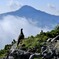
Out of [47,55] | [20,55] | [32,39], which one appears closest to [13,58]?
[20,55]

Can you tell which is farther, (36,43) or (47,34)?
(47,34)

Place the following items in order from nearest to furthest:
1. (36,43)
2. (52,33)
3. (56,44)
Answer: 1. (56,44)
2. (36,43)
3. (52,33)

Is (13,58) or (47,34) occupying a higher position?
(47,34)

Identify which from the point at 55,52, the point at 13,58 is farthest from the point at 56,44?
the point at 13,58

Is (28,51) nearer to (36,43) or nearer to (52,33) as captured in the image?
(36,43)

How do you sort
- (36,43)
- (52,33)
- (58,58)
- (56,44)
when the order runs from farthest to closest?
(52,33)
(36,43)
(56,44)
(58,58)

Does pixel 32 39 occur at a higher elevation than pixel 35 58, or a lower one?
higher

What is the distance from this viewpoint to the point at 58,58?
39219 millimetres

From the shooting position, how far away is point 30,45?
45312mm

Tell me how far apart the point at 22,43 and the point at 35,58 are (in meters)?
7.69

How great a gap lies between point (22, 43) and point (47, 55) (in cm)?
815

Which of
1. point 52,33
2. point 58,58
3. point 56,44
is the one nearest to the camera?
point 58,58

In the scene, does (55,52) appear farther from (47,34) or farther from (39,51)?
(47,34)

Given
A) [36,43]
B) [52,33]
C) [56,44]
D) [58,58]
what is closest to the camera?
[58,58]
